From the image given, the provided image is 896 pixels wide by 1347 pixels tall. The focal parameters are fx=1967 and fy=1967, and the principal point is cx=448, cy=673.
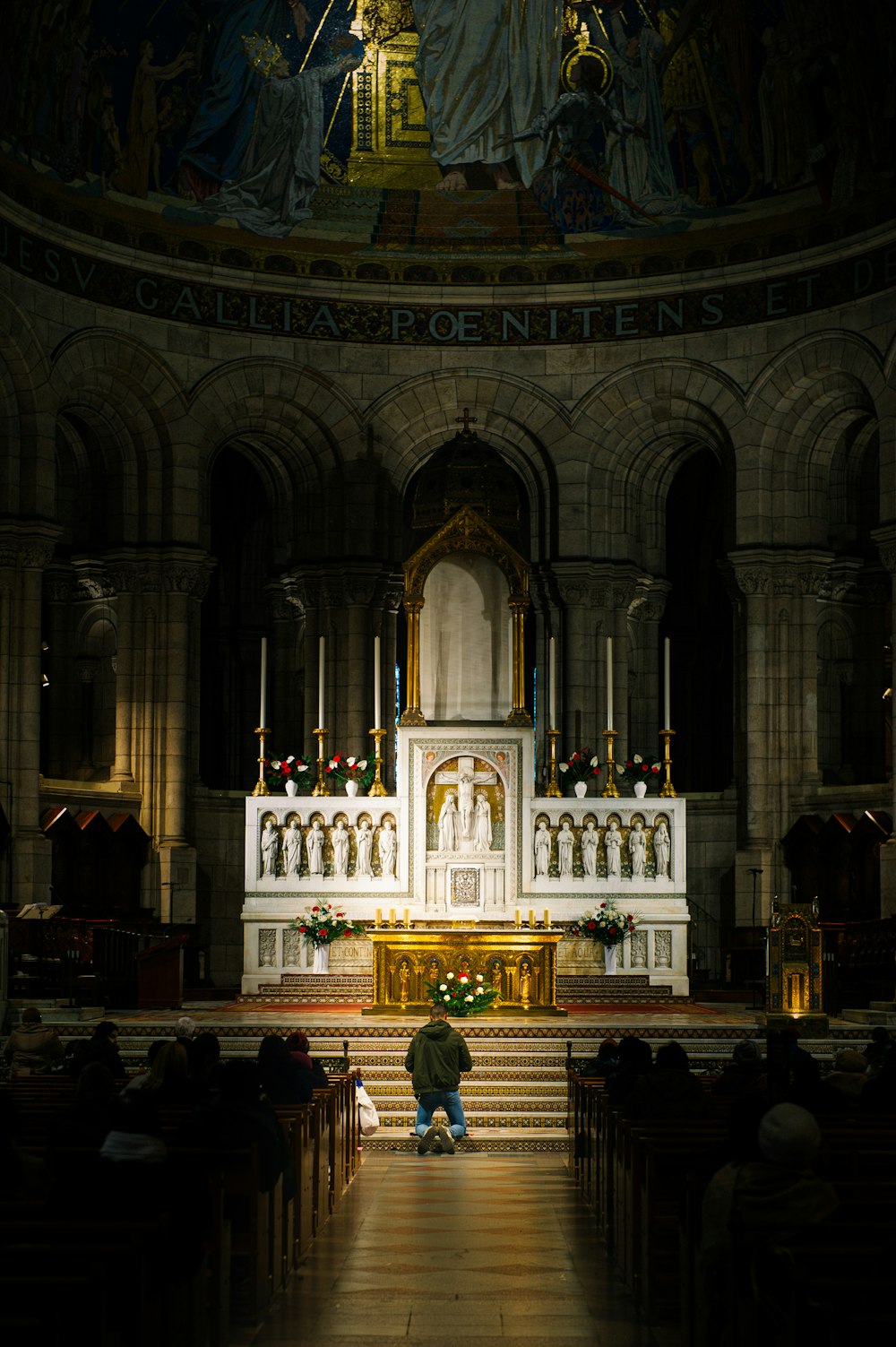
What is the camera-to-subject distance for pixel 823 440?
30.1 metres

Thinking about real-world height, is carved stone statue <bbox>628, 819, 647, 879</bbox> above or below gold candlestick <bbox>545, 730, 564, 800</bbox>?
below

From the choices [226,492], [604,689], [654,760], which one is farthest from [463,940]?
[226,492]

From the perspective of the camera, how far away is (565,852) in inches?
1001

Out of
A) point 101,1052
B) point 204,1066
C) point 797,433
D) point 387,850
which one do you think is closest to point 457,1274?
point 204,1066

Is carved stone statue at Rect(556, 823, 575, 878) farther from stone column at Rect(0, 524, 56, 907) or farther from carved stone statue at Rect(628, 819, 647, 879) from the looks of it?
stone column at Rect(0, 524, 56, 907)

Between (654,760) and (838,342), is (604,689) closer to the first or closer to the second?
(654,760)

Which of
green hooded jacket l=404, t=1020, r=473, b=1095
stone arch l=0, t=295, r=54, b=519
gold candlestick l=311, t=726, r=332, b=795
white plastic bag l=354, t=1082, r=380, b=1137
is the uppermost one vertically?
stone arch l=0, t=295, r=54, b=519

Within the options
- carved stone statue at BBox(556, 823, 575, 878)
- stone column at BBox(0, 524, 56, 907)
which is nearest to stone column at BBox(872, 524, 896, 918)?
carved stone statue at BBox(556, 823, 575, 878)

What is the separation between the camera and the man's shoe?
56.0ft

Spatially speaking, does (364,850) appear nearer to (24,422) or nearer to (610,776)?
(610,776)

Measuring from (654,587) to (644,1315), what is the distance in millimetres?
22365

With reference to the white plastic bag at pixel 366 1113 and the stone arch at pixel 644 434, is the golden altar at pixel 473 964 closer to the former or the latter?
the white plastic bag at pixel 366 1113

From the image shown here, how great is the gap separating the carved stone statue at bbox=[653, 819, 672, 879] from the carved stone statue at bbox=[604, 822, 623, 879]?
47cm

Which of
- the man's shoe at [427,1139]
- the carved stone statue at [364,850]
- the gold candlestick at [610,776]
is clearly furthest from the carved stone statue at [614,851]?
the man's shoe at [427,1139]
